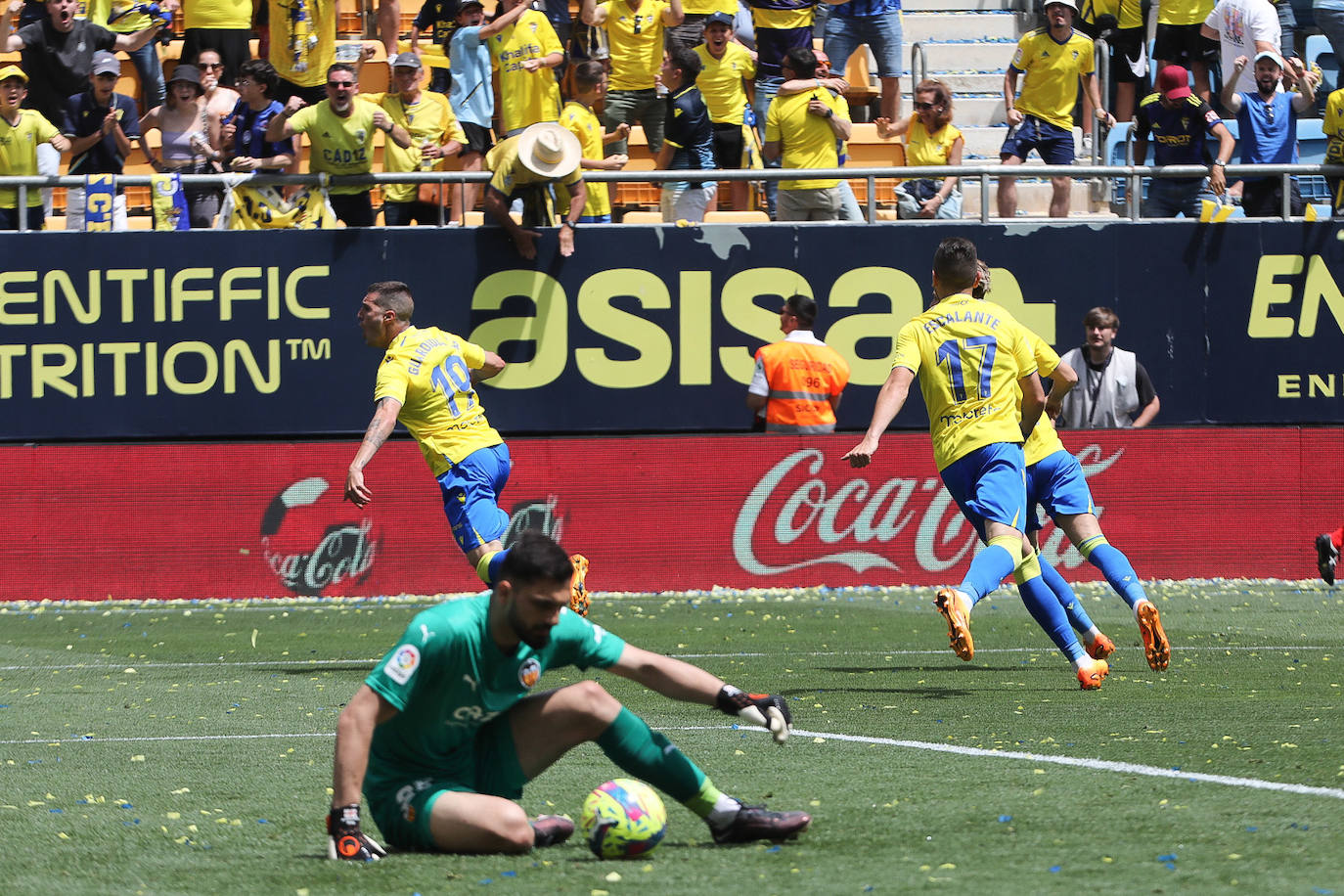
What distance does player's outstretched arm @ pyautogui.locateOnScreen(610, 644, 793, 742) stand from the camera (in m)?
5.19

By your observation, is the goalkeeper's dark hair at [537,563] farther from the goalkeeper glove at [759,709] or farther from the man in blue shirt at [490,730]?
the goalkeeper glove at [759,709]

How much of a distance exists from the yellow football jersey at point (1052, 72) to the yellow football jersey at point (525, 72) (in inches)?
166

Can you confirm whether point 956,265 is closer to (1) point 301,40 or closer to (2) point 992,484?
(2) point 992,484

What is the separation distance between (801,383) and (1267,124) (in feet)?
16.1

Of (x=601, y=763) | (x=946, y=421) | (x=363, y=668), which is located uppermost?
(x=946, y=421)

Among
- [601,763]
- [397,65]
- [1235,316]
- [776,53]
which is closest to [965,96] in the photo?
[776,53]

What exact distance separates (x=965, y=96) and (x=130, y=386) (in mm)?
9570

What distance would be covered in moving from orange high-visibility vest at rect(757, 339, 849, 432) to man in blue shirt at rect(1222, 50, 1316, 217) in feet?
13.5

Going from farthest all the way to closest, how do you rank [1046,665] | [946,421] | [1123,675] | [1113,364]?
[1113,364]
[1046,665]
[1123,675]
[946,421]

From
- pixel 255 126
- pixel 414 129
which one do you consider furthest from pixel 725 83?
pixel 255 126

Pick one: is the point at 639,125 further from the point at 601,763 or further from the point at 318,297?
the point at 601,763

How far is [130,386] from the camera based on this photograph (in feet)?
49.9

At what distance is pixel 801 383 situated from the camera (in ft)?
48.9

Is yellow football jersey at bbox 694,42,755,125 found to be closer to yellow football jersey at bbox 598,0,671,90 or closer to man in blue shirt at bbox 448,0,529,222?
yellow football jersey at bbox 598,0,671,90
